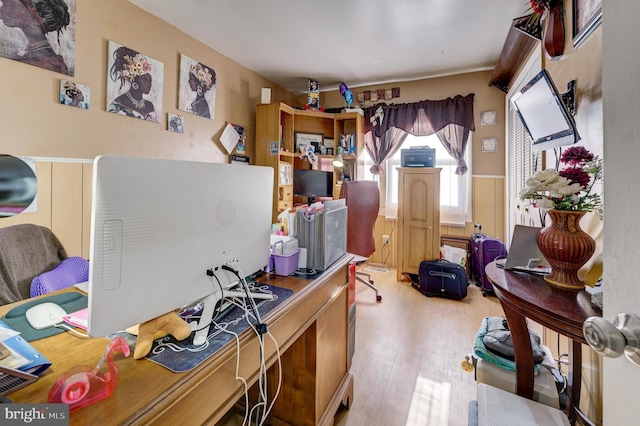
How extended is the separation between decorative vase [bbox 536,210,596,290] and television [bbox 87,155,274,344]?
1.20 metres

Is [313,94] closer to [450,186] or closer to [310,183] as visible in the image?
[310,183]

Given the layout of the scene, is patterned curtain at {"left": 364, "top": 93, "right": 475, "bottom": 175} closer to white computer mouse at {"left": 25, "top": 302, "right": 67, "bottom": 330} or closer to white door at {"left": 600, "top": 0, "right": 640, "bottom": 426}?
white door at {"left": 600, "top": 0, "right": 640, "bottom": 426}

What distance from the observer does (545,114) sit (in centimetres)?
159

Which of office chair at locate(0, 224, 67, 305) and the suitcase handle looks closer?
office chair at locate(0, 224, 67, 305)

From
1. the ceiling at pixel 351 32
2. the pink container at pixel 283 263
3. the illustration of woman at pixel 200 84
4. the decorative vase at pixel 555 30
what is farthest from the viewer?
the illustration of woman at pixel 200 84

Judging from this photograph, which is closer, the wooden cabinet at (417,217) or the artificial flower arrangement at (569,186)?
the artificial flower arrangement at (569,186)

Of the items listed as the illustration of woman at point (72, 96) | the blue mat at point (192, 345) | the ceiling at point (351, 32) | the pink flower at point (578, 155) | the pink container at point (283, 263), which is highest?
the ceiling at point (351, 32)

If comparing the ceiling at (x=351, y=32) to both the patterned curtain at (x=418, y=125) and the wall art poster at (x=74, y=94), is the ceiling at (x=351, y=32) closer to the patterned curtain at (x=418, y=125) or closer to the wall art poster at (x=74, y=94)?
the patterned curtain at (x=418, y=125)

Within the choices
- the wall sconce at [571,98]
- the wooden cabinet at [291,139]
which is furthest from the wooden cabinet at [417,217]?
the wall sconce at [571,98]

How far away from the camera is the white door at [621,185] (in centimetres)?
45

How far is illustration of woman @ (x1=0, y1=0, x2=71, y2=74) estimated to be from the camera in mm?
1633

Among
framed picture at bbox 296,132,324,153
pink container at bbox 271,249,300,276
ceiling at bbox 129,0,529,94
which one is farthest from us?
framed picture at bbox 296,132,324,153

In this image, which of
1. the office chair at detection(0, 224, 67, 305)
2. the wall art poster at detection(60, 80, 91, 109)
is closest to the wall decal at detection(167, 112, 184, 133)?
the wall art poster at detection(60, 80, 91, 109)

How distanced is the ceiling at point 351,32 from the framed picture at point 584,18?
92 cm
